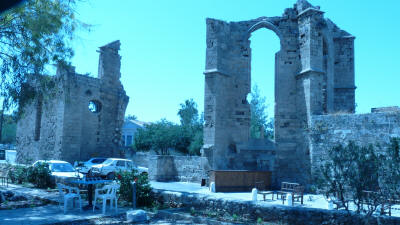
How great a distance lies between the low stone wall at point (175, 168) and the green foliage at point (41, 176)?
711 cm

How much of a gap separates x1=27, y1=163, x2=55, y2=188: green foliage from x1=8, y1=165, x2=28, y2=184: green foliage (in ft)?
2.38

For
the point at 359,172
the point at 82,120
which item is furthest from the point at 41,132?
the point at 359,172

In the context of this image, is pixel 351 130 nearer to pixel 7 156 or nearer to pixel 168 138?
pixel 168 138

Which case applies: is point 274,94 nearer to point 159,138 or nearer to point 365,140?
point 365,140

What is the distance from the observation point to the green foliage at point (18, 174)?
13.5 metres

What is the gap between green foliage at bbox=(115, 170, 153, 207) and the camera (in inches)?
366

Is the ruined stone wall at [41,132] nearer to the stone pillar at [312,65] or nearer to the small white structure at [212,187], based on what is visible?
the small white structure at [212,187]

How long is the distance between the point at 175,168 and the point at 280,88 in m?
7.12

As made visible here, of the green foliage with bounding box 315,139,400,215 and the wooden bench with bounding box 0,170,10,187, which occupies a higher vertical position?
the green foliage with bounding box 315,139,400,215

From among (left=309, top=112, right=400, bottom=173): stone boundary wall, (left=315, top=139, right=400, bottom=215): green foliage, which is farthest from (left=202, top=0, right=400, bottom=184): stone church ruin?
(left=315, top=139, right=400, bottom=215): green foliage

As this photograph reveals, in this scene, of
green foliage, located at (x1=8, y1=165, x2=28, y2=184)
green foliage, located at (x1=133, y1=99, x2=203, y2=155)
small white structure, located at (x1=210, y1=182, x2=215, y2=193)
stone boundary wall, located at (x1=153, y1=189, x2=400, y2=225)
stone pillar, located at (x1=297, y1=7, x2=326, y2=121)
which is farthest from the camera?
green foliage, located at (x1=133, y1=99, x2=203, y2=155)

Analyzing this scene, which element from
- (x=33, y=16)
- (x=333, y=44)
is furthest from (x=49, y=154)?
(x=333, y=44)

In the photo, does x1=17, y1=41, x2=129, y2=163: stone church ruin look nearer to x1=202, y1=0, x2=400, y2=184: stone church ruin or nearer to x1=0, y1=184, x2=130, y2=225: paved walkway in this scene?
x1=202, y1=0, x2=400, y2=184: stone church ruin

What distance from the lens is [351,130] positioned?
12180 millimetres
